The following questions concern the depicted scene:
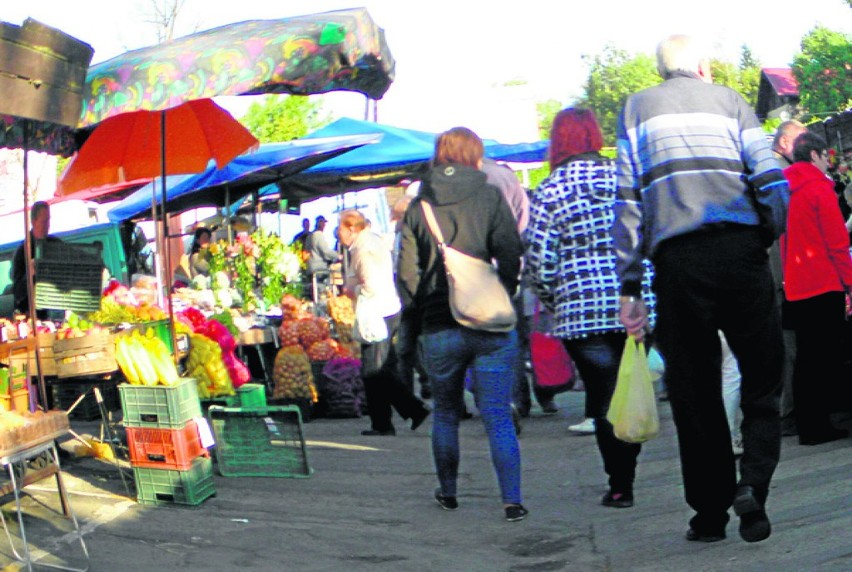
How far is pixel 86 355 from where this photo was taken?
710 centimetres

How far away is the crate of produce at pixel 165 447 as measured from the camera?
6691mm

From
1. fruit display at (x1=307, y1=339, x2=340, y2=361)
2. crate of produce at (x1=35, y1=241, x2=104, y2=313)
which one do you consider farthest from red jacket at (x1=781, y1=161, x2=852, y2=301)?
fruit display at (x1=307, y1=339, x2=340, y2=361)

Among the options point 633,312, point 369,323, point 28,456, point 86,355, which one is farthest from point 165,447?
point 633,312

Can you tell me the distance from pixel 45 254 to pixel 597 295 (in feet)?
15.5

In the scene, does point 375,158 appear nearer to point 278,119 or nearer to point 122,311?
point 122,311

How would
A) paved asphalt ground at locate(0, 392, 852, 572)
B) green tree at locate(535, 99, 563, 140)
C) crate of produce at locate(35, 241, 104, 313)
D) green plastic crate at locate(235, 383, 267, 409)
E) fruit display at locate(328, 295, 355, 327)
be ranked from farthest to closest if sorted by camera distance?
green tree at locate(535, 99, 563, 140)
fruit display at locate(328, 295, 355, 327)
green plastic crate at locate(235, 383, 267, 409)
crate of produce at locate(35, 241, 104, 313)
paved asphalt ground at locate(0, 392, 852, 572)

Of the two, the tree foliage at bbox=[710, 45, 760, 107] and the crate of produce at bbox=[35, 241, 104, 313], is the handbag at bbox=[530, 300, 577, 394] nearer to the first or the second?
the crate of produce at bbox=[35, 241, 104, 313]

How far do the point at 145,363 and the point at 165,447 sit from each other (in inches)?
20.4

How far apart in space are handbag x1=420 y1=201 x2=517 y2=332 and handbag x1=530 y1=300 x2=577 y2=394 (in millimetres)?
3041

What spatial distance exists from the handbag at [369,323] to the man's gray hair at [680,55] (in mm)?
4370

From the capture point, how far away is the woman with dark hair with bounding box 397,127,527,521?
19.1 ft

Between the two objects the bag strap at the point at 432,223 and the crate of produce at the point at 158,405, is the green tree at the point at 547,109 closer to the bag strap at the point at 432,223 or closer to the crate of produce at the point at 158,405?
the crate of produce at the point at 158,405

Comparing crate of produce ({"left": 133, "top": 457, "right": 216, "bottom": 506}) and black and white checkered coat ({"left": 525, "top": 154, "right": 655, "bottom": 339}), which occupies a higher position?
black and white checkered coat ({"left": 525, "top": 154, "right": 655, "bottom": 339})

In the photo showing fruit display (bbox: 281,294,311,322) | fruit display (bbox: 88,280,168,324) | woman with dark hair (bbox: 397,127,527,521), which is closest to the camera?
woman with dark hair (bbox: 397,127,527,521)
